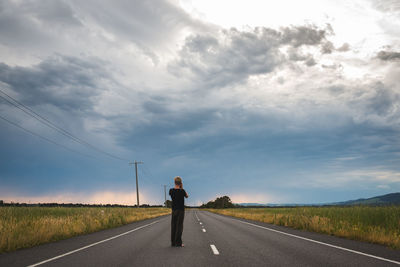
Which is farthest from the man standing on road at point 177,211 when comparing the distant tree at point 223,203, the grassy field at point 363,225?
the distant tree at point 223,203

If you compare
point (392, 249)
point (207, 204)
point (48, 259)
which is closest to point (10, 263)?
point (48, 259)

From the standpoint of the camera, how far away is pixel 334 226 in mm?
15367

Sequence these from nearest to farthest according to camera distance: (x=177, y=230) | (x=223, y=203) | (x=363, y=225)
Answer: (x=177, y=230) → (x=363, y=225) → (x=223, y=203)

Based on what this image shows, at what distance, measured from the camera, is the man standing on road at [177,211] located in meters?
9.98

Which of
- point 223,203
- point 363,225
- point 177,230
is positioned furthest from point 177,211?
point 223,203

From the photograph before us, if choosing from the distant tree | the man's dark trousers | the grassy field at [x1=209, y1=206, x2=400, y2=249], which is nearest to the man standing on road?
the man's dark trousers

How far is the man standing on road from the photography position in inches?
393

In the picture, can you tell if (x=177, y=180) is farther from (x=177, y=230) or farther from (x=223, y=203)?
(x=223, y=203)

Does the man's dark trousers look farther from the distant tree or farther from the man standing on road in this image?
the distant tree

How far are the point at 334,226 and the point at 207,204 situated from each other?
187m

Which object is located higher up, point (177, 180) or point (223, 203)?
point (177, 180)

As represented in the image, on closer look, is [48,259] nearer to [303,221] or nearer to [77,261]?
[77,261]

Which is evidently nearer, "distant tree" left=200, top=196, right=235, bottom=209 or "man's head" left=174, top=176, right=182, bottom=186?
"man's head" left=174, top=176, right=182, bottom=186

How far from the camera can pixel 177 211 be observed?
1020 cm
